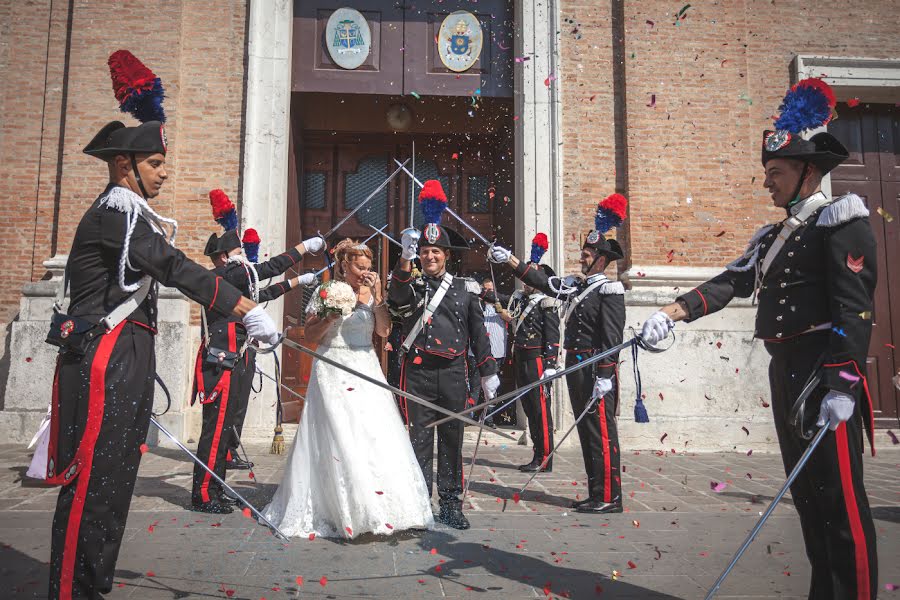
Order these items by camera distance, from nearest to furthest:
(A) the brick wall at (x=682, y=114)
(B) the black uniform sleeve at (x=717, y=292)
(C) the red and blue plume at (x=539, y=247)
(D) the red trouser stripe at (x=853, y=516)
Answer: (D) the red trouser stripe at (x=853, y=516) → (B) the black uniform sleeve at (x=717, y=292) → (C) the red and blue plume at (x=539, y=247) → (A) the brick wall at (x=682, y=114)

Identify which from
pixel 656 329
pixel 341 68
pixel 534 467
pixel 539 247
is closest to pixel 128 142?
pixel 656 329

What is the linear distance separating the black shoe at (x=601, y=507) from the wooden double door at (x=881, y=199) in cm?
649

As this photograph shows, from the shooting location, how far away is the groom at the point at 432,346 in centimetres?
456

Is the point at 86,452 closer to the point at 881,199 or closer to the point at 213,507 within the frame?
the point at 213,507

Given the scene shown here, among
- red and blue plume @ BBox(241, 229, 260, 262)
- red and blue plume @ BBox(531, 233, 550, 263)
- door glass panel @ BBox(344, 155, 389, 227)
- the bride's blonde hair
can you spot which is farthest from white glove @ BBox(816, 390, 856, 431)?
door glass panel @ BBox(344, 155, 389, 227)

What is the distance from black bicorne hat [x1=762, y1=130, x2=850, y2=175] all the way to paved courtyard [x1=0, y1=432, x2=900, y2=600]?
2142 millimetres

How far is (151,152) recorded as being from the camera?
2.87 m

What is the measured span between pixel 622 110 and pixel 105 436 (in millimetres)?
8342

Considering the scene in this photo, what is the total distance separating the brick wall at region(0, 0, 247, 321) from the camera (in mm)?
8609

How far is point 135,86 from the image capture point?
310 centimetres

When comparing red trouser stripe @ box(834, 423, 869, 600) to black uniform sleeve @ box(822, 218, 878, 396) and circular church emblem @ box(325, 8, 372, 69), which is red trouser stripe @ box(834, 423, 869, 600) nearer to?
black uniform sleeve @ box(822, 218, 878, 396)

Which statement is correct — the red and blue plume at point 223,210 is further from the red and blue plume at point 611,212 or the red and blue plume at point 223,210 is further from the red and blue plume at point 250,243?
the red and blue plume at point 611,212

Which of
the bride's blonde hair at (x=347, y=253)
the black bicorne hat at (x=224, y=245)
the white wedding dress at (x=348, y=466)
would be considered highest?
the black bicorne hat at (x=224, y=245)

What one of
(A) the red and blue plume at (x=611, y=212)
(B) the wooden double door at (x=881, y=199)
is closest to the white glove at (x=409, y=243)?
(A) the red and blue plume at (x=611, y=212)
